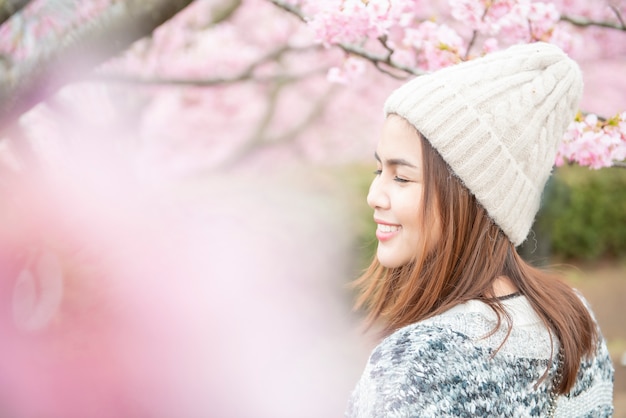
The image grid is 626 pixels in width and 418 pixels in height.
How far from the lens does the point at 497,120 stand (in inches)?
54.0

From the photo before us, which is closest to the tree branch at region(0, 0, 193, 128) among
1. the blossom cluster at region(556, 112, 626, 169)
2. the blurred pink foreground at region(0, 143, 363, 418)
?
the blossom cluster at region(556, 112, 626, 169)

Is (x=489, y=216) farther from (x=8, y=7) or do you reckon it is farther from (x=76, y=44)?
(x=8, y=7)

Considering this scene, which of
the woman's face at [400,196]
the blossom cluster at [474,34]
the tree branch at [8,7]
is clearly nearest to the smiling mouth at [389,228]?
the woman's face at [400,196]

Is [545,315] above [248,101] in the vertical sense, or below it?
above

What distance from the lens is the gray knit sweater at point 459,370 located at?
44.0 inches

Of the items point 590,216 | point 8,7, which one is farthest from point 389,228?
point 590,216

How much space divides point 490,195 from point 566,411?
50 centimetres

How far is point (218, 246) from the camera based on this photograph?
473 cm

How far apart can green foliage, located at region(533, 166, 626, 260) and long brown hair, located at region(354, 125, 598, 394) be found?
6.49 m

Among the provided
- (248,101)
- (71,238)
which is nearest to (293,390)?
(71,238)

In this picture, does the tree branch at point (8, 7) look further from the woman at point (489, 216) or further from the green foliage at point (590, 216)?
the green foliage at point (590, 216)

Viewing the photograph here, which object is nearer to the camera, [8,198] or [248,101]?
[8,198]

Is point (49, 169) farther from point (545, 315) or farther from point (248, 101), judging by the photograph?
point (545, 315)

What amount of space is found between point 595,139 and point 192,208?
10.7ft
